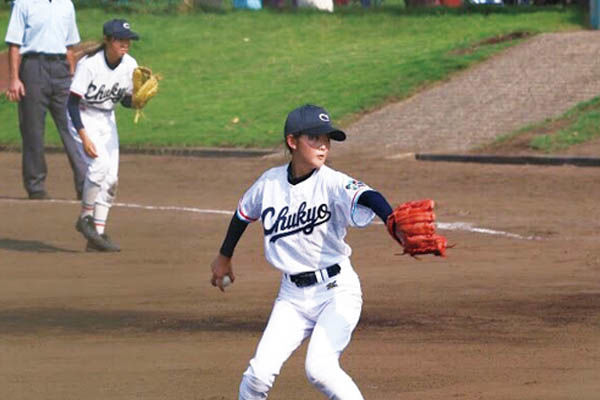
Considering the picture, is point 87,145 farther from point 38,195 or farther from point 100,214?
point 38,195

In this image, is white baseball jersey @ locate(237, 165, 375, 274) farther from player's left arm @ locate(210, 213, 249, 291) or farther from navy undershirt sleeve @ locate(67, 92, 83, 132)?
navy undershirt sleeve @ locate(67, 92, 83, 132)

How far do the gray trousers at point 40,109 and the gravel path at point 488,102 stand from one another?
5.76 m

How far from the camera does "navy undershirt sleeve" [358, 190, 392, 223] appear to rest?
6520 mm

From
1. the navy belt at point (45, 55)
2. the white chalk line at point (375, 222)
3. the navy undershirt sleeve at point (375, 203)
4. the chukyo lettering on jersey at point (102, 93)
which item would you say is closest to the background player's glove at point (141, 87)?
the chukyo lettering on jersey at point (102, 93)


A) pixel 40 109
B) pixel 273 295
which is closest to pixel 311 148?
pixel 273 295

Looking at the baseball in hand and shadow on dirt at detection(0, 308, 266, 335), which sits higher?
the baseball in hand

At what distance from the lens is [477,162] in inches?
802

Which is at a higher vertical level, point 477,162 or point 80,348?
point 80,348

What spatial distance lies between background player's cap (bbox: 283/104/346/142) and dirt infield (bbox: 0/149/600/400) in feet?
5.47

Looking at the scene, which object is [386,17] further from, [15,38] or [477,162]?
[15,38]

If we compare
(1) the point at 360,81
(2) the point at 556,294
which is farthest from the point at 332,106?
(2) the point at 556,294

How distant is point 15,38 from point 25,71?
20.6 inches

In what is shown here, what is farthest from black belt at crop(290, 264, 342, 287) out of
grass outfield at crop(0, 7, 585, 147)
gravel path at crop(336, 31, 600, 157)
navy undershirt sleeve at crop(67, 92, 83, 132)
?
grass outfield at crop(0, 7, 585, 147)

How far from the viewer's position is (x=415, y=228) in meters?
6.30
